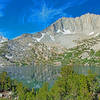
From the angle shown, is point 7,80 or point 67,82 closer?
point 67,82

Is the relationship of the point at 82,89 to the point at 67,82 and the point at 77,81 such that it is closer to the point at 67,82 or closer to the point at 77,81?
the point at 77,81

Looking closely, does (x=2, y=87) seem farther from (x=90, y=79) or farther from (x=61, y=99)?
(x=90, y=79)

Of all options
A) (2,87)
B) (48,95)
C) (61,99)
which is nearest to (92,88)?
(61,99)

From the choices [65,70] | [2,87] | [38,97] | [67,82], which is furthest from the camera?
[2,87]

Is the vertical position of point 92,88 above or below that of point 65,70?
below

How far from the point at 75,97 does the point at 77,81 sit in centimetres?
538

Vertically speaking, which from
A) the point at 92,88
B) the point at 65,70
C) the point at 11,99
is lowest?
the point at 11,99

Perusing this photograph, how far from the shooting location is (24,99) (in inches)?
2015

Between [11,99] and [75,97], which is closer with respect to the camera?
[75,97]

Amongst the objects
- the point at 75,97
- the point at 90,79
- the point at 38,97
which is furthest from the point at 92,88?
the point at 38,97

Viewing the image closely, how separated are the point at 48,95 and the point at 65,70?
2137 cm

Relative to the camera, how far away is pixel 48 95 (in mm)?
49375

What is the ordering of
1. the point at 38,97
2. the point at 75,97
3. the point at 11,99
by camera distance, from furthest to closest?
the point at 11,99
the point at 75,97
the point at 38,97

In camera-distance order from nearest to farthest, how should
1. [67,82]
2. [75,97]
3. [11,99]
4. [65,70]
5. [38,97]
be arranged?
[38,97] < [75,97] < [67,82] < [11,99] < [65,70]
